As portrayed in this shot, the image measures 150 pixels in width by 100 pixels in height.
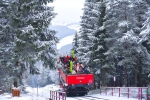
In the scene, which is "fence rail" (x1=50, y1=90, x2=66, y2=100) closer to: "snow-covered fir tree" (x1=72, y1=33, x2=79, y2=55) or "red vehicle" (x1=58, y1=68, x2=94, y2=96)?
"red vehicle" (x1=58, y1=68, x2=94, y2=96)

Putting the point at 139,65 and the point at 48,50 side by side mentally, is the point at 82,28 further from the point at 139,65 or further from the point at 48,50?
the point at 48,50

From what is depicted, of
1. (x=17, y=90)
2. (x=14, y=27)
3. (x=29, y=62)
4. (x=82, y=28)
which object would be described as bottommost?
(x=17, y=90)

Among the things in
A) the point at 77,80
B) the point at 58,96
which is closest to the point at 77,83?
the point at 77,80

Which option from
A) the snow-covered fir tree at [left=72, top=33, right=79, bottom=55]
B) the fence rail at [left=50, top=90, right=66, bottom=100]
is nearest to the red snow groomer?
the fence rail at [left=50, top=90, right=66, bottom=100]

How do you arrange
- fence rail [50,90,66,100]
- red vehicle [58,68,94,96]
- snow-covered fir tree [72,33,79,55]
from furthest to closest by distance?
snow-covered fir tree [72,33,79,55] < red vehicle [58,68,94,96] < fence rail [50,90,66,100]

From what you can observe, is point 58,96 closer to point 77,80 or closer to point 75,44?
point 77,80

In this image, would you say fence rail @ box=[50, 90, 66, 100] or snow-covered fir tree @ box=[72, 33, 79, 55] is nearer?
fence rail @ box=[50, 90, 66, 100]

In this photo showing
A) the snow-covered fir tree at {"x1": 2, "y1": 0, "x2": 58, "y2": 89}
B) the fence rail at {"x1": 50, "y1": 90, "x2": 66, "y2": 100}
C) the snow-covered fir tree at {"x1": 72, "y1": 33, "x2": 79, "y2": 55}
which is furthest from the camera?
the snow-covered fir tree at {"x1": 72, "y1": 33, "x2": 79, "y2": 55}

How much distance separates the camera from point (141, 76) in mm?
31438

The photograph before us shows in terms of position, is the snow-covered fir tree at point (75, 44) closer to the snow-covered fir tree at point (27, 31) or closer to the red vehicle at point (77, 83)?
the red vehicle at point (77, 83)

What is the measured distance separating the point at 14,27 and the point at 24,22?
92cm

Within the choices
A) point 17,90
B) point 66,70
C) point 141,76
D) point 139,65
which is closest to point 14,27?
point 17,90

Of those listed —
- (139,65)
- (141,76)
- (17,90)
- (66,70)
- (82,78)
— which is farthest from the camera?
(141,76)

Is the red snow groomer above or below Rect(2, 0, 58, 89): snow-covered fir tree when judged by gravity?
below
